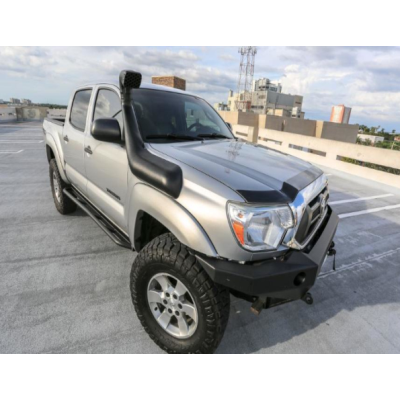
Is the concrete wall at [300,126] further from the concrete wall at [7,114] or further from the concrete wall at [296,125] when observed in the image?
the concrete wall at [7,114]

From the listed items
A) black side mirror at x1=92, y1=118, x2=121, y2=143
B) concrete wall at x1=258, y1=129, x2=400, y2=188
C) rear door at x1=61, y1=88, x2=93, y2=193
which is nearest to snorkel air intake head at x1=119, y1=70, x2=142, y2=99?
black side mirror at x1=92, y1=118, x2=121, y2=143

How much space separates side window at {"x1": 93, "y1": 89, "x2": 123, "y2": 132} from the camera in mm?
2604

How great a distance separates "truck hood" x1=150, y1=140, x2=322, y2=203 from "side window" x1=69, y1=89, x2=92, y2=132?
149cm

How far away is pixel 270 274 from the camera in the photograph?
5.09ft

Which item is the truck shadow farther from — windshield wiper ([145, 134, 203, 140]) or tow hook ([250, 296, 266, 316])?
windshield wiper ([145, 134, 203, 140])

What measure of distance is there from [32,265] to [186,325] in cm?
200

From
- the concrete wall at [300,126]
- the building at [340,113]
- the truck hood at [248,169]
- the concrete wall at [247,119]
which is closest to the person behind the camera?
the truck hood at [248,169]

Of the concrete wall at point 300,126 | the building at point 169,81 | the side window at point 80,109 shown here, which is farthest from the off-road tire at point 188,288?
the concrete wall at point 300,126

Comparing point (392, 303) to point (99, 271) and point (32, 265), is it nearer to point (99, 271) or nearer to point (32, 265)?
point (99, 271)

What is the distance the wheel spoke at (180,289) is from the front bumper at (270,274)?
0.91 feet

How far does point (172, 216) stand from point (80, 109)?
2.46 metres

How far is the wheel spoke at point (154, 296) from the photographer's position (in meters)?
1.96

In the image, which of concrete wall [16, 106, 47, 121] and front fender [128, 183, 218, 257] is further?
concrete wall [16, 106, 47, 121]
